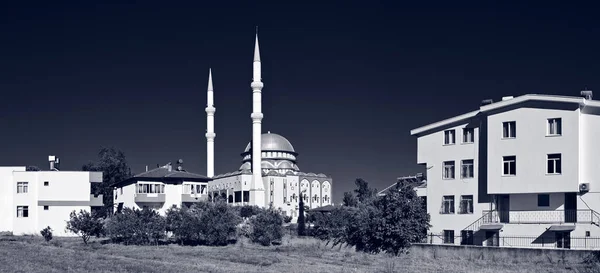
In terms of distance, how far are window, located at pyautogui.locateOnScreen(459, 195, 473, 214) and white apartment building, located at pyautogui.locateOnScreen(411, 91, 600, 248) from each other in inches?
2.4

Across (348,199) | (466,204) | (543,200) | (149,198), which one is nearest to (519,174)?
(543,200)

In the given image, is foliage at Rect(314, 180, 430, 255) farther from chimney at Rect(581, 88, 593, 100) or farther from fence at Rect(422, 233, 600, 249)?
chimney at Rect(581, 88, 593, 100)

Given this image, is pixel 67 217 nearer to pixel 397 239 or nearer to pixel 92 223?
pixel 92 223

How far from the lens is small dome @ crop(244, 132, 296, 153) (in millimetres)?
116300

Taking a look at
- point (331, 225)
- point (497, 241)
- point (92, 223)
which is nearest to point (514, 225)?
point (497, 241)

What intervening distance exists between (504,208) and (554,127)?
5657 millimetres

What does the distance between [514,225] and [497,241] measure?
4.69ft

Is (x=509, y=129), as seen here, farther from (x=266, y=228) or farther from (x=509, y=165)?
(x=266, y=228)

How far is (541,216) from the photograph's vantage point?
40312 mm

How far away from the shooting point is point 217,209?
2170 inches

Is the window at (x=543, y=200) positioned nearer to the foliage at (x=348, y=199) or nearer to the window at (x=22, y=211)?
the window at (x=22, y=211)

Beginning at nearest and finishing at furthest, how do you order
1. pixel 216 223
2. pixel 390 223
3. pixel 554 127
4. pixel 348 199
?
1. pixel 554 127
2. pixel 390 223
3. pixel 216 223
4. pixel 348 199

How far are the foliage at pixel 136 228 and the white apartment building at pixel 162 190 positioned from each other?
14.1 metres

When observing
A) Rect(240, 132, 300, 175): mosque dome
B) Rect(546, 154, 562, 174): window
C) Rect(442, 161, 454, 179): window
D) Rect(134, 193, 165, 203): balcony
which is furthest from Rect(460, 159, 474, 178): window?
Rect(240, 132, 300, 175): mosque dome
